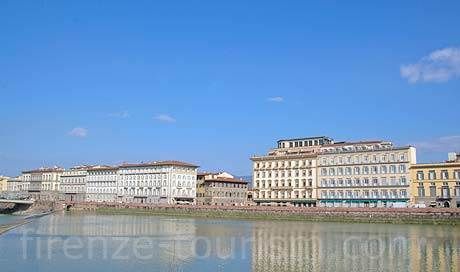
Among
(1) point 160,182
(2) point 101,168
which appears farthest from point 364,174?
(2) point 101,168

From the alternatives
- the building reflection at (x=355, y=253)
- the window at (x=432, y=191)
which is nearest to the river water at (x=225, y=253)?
the building reflection at (x=355, y=253)

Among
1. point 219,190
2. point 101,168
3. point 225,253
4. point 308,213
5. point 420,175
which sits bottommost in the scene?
point 225,253

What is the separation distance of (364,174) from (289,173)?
1802 cm

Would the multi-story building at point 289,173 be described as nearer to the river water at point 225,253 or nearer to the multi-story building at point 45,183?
the river water at point 225,253

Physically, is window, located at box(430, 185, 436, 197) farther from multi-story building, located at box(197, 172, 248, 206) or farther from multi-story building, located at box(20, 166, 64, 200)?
A: multi-story building, located at box(20, 166, 64, 200)

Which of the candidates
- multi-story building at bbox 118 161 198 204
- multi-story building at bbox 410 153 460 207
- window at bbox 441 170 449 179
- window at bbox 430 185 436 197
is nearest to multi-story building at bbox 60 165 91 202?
multi-story building at bbox 118 161 198 204

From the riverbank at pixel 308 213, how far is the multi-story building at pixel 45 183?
5607cm

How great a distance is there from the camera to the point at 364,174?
107 metres

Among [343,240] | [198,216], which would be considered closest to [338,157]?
[198,216]

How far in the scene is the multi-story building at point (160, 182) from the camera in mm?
139500

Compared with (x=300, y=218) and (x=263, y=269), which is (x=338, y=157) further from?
(x=263, y=269)

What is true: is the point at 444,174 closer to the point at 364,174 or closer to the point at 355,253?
the point at 364,174

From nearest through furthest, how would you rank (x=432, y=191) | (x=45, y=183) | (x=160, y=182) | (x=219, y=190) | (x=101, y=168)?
(x=432, y=191) < (x=160, y=182) < (x=219, y=190) < (x=101, y=168) < (x=45, y=183)

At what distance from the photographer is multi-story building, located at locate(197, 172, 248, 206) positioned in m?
141
